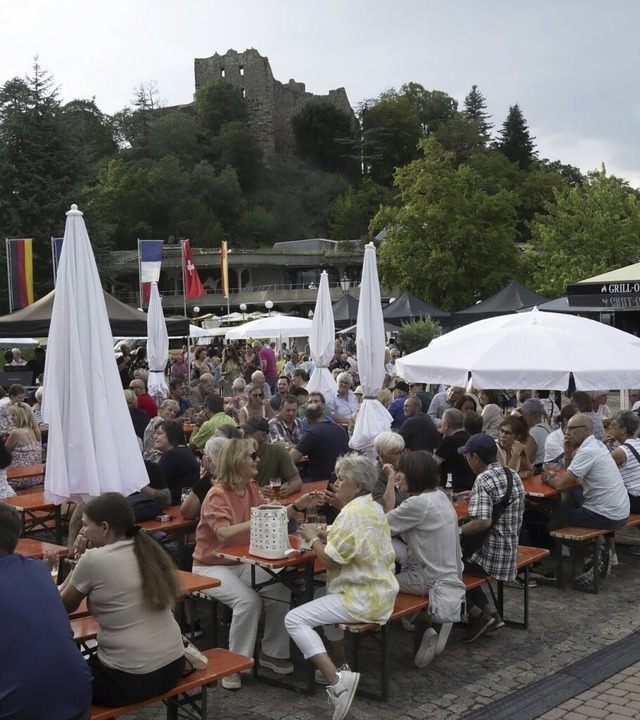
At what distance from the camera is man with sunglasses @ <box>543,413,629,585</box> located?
700 centimetres

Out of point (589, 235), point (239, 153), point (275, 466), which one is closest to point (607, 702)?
point (275, 466)

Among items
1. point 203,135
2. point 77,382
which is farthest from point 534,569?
point 203,135

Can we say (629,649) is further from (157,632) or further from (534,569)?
(157,632)

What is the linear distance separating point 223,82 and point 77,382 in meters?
95.3

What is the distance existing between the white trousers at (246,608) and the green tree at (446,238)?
34.4 metres

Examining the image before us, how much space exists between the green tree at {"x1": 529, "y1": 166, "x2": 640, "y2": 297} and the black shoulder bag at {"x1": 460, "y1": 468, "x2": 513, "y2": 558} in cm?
2812

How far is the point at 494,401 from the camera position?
10.1 meters

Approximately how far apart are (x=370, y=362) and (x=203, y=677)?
5.48 metres

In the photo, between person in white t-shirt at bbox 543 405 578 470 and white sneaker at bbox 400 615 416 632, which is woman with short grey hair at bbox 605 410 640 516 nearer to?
person in white t-shirt at bbox 543 405 578 470

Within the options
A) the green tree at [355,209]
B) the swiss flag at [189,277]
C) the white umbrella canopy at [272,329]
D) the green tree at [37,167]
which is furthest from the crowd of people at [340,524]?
the green tree at [355,209]

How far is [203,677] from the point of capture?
411 centimetres

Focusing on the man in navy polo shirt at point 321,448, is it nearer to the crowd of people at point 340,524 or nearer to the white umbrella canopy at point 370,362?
the crowd of people at point 340,524

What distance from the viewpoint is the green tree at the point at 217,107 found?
94312 mm

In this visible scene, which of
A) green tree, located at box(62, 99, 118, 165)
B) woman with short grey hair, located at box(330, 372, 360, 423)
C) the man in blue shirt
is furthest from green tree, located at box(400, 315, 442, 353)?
green tree, located at box(62, 99, 118, 165)
